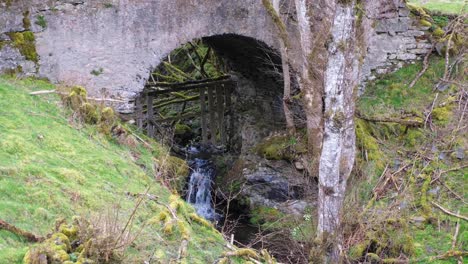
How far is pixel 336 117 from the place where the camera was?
23.0 feet

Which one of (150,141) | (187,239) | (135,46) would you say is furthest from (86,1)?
(187,239)

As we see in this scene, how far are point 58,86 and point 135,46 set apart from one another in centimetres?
146

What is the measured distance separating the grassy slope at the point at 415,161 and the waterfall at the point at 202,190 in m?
3.28

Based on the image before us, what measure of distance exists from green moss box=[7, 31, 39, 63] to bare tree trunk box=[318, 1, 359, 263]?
4832mm

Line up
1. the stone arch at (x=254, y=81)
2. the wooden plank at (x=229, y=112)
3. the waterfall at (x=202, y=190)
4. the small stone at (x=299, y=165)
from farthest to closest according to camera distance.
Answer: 1. the wooden plank at (x=229, y=112)
2. the stone arch at (x=254, y=81)
3. the waterfall at (x=202, y=190)
4. the small stone at (x=299, y=165)

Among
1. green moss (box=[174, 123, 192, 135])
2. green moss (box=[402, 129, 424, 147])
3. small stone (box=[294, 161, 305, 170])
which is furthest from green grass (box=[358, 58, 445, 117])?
green moss (box=[174, 123, 192, 135])

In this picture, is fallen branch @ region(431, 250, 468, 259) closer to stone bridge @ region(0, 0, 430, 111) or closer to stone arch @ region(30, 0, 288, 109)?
stone bridge @ region(0, 0, 430, 111)

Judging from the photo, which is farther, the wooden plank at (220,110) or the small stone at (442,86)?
the wooden plank at (220,110)

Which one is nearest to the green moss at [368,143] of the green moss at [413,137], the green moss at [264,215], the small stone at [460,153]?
the green moss at [413,137]

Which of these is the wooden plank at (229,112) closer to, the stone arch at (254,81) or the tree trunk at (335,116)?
the stone arch at (254,81)

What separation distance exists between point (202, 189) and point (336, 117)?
5.45 m

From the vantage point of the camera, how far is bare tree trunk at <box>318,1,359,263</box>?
6.88 m

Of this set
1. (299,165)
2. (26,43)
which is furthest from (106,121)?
(299,165)

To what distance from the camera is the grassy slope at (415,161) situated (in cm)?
767
